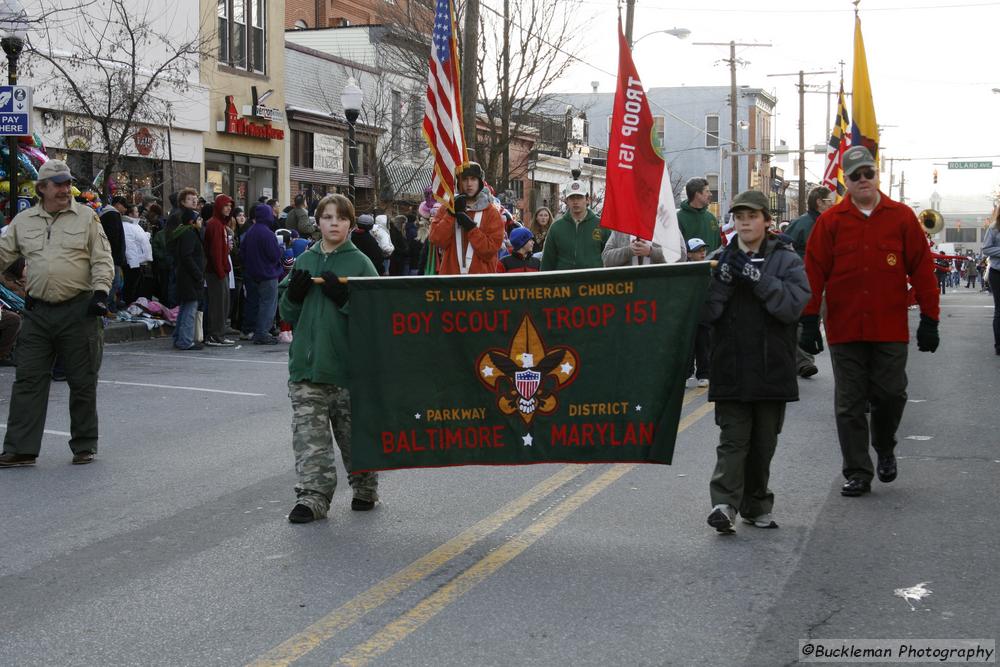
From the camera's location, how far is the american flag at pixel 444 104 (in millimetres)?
11719

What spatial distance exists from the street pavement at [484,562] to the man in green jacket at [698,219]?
3279 mm

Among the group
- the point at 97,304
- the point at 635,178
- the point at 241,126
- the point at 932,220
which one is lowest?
the point at 97,304

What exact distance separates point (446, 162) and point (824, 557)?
21.0 ft

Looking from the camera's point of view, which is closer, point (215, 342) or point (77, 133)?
point (215, 342)

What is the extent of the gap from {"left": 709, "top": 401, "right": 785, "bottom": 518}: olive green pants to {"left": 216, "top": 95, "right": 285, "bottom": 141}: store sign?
22389mm

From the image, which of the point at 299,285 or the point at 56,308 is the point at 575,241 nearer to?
the point at 56,308

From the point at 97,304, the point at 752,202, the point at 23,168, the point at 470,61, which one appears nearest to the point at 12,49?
the point at 23,168

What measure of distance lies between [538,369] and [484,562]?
107 centimetres

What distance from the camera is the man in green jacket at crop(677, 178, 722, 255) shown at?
12.5m

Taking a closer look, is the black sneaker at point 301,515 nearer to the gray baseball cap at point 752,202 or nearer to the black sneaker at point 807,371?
the gray baseball cap at point 752,202

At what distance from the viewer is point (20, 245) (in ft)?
29.5

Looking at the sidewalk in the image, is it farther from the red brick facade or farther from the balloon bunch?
the red brick facade

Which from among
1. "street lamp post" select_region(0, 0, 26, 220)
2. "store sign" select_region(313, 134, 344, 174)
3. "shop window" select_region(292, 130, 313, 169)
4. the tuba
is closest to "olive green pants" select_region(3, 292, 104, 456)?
"street lamp post" select_region(0, 0, 26, 220)

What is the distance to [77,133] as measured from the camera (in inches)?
883
